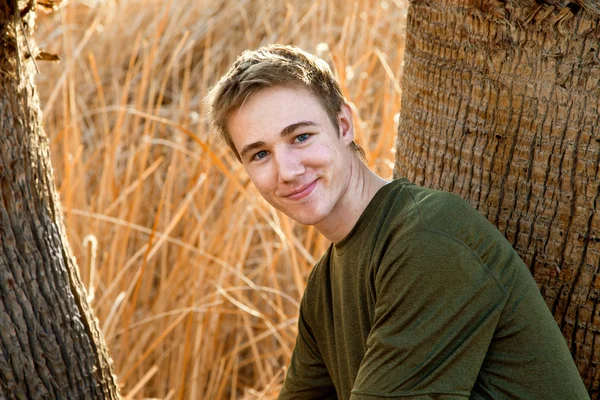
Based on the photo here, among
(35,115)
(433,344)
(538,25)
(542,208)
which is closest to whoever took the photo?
(433,344)

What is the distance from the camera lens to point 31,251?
1903 millimetres

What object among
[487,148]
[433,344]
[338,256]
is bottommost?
[433,344]

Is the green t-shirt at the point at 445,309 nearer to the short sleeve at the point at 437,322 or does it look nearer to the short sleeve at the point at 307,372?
the short sleeve at the point at 437,322

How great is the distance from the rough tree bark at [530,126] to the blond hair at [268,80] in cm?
24

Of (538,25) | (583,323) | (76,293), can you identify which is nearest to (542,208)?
(583,323)

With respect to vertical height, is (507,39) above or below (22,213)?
above

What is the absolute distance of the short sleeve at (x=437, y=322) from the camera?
1.61m

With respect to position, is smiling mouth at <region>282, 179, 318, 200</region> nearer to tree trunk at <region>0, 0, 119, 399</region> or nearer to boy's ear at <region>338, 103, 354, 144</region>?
boy's ear at <region>338, 103, 354, 144</region>

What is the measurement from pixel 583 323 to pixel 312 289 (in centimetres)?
67

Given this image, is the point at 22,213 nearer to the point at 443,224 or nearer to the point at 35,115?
the point at 35,115

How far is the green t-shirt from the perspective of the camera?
1.61m

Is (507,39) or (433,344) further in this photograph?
(507,39)

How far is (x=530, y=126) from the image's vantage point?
5.91 ft

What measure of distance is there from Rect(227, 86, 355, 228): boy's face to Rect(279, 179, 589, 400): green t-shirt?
11 centimetres
